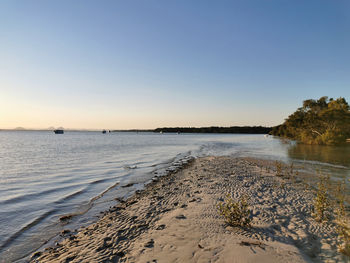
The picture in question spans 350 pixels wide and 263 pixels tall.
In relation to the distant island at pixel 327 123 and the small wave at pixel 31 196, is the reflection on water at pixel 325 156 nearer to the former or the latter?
the distant island at pixel 327 123

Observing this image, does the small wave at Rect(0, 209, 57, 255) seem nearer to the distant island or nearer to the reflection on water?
the reflection on water

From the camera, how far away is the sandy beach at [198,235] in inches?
186

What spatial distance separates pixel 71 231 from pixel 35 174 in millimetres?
12878

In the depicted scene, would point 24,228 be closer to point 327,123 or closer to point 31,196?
point 31,196

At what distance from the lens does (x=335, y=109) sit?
48812 mm

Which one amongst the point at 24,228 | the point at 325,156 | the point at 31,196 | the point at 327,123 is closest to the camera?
the point at 24,228

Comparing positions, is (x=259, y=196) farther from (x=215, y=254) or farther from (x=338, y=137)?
(x=338, y=137)

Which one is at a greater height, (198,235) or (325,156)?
(198,235)

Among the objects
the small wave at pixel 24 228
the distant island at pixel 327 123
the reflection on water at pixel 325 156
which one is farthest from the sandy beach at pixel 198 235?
the distant island at pixel 327 123

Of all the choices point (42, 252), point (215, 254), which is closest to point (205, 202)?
point (215, 254)

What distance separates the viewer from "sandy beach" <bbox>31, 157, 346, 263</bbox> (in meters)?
4.73

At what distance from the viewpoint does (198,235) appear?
18.6ft

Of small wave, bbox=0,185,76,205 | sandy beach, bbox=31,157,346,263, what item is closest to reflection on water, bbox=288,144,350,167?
sandy beach, bbox=31,157,346,263

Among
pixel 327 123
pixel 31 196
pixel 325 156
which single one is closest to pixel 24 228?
pixel 31 196
